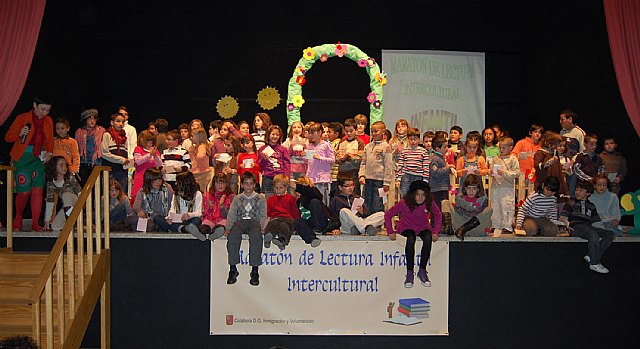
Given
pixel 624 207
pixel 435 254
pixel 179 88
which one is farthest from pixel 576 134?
pixel 179 88

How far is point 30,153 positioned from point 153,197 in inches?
51.5

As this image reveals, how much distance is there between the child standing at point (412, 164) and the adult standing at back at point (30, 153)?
3.38 metres

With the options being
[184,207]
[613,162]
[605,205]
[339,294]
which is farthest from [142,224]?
[613,162]

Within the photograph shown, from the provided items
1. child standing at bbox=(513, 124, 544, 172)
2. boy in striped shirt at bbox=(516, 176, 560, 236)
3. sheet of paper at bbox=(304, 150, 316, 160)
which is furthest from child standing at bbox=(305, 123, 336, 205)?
child standing at bbox=(513, 124, 544, 172)

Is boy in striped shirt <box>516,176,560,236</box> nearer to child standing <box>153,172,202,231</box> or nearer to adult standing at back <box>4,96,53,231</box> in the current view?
child standing <box>153,172,202,231</box>

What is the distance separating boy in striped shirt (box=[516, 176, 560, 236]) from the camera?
6336mm

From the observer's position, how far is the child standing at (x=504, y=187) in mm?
6742

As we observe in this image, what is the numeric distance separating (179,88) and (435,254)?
556cm

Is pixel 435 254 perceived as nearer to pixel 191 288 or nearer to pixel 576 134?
pixel 191 288

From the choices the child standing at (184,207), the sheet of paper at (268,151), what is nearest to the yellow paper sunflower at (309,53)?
the sheet of paper at (268,151)

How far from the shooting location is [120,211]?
6.38m

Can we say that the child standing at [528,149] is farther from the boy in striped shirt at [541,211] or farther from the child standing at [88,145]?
the child standing at [88,145]

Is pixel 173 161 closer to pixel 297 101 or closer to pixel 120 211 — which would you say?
pixel 120 211

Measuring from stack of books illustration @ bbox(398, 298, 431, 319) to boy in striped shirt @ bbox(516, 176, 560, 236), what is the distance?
114 cm
